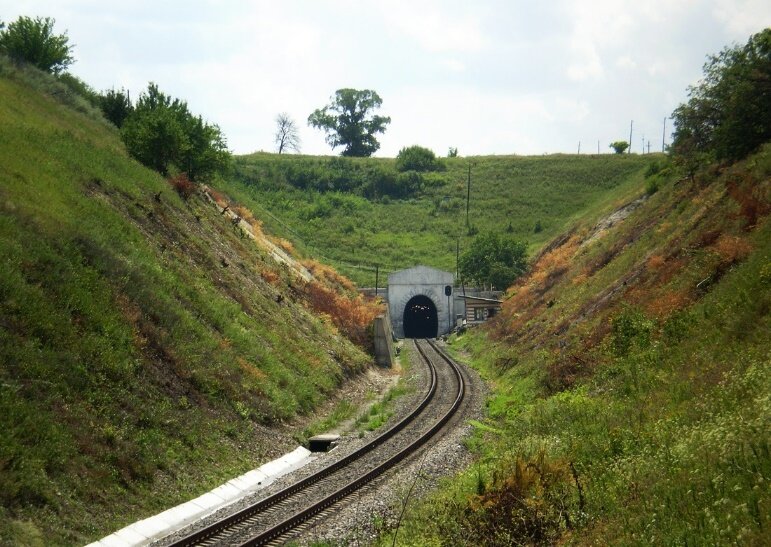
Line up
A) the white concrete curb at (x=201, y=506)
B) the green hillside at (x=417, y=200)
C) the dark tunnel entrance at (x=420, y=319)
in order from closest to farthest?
the white concrete curb at (x=201, y=506), the dark tunnel entrance at (x=420, y=319), the green hillside at (x=417, y=200)

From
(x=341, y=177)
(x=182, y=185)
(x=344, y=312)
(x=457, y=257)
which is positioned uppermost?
(x=341, y=177)

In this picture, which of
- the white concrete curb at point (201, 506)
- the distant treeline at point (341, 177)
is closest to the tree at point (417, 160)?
the distant treeline at point (341, 177)

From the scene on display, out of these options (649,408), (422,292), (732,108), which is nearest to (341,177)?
(422,292)

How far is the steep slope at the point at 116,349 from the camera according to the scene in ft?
43.1

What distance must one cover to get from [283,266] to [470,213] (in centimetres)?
5968

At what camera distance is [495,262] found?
68.4 meters

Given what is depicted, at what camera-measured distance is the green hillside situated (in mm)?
87312

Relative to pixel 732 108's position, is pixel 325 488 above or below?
below

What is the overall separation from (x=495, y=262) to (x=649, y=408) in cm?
5385

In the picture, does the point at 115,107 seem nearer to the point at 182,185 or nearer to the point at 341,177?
the point at 182,185

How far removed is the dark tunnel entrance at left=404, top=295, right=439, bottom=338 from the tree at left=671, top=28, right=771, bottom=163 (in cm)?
3989

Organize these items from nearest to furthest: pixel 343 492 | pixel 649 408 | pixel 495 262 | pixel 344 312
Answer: pixel 649 408, pixel 343 492, pixel 344 312, pixel 495 262

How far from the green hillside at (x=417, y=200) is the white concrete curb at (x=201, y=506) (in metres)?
55.8

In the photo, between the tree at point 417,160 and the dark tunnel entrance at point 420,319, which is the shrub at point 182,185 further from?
the tree at point 417,160
